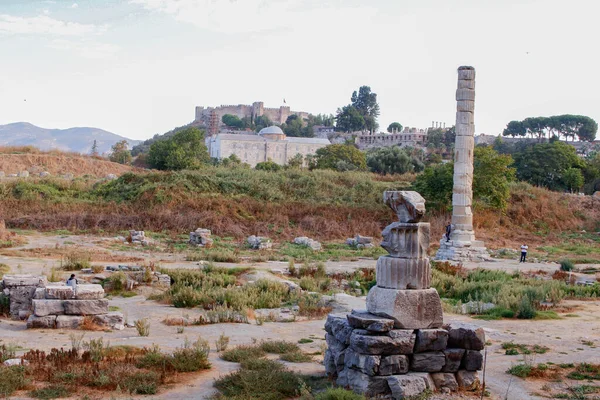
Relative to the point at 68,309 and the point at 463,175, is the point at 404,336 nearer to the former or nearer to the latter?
the point at 68,309

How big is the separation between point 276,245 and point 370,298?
22.5 meters

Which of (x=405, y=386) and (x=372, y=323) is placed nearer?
(x=405, y=386)

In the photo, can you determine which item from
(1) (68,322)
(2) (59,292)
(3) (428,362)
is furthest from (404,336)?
(2) (59,292)

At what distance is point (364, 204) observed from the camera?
4109 cm

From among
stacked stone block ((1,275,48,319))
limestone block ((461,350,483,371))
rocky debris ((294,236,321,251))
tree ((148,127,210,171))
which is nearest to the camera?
limestone block ((461,350,483,371))

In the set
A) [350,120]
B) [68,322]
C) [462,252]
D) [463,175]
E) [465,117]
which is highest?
[350,120]

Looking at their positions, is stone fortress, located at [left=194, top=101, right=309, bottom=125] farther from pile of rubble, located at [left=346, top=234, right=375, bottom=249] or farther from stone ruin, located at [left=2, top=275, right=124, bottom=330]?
stone ruin, located at [left=2, top=275, right=124, bottom=330]

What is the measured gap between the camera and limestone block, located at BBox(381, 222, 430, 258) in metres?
8.70

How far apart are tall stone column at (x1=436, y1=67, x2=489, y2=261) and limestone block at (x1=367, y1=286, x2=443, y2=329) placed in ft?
67.3

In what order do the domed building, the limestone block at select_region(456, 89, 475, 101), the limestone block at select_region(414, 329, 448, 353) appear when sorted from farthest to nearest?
the domed building
the limestone block at select_region(456, 89, 475, 101)
the limestone block at select_region(414, 329, 448, 353)

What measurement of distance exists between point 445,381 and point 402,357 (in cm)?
71

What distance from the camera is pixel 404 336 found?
27.0 feet

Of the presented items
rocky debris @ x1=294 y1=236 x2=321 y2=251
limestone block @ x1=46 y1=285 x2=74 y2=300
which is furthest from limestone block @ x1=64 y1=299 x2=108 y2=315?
rocky debris @ x1=294 y1=236 x2=321 y2=251

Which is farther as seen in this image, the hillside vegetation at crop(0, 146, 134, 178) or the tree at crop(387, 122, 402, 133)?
the tree at crop(387, 122, 402, 133)
